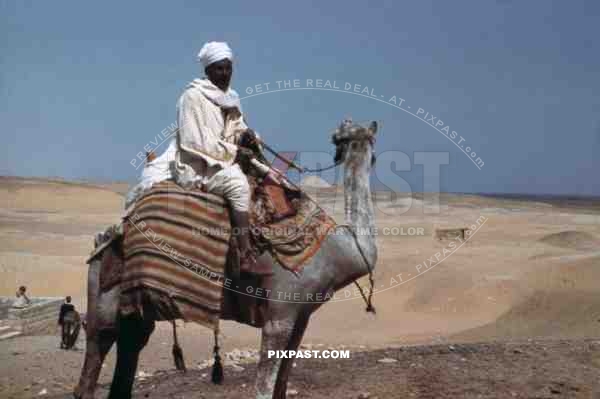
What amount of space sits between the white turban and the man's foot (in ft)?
5.93

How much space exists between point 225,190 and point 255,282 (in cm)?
83

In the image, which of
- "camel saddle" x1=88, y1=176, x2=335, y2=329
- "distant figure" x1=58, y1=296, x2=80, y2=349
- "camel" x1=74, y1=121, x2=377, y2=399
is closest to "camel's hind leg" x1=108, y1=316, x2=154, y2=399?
"camel" x1=74, y1=121, x2=377, y2=399

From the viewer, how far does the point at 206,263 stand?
17.9 ft

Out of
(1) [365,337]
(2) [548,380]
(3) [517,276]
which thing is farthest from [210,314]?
(3) [517,276]

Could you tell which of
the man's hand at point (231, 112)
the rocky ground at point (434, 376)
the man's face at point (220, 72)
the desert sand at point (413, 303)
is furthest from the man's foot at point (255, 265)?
the desert sand at point (413, 303)

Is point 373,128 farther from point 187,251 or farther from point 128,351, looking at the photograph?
point 128,351

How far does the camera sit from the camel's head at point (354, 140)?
580 centimetres

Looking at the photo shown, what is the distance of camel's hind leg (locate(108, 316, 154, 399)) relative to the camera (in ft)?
19.8

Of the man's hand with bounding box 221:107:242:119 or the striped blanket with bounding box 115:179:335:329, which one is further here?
the man's hand with bounding box 221:107:242:119

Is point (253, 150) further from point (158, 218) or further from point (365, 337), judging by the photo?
point (365, 337)

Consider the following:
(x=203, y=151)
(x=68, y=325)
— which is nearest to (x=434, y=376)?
(x=203, y=151)

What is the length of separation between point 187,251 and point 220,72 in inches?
66.1

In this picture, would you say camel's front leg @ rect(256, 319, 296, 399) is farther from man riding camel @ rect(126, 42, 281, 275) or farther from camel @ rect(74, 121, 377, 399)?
man riding camel @ rect(126, 42, 281, 275)

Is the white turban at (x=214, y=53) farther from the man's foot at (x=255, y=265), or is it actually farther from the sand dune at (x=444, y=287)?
the sand dune at (x=444, y=287)
